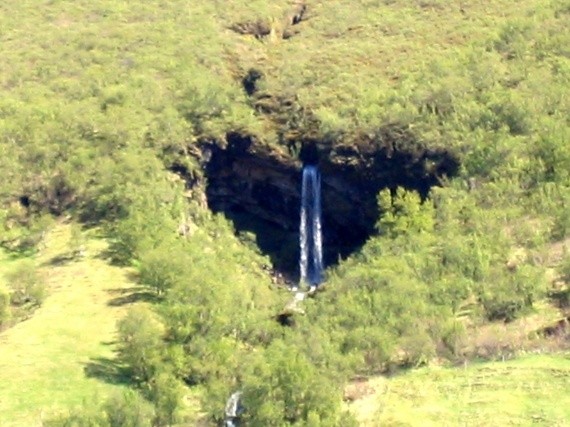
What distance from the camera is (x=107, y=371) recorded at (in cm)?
6006

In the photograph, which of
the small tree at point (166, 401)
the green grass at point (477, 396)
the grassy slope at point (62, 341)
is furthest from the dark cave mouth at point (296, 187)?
the small tree at point (166, 401)

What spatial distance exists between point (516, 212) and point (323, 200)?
25.8 meters

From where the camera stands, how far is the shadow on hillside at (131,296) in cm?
7144

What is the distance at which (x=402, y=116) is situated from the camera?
95.1 metres

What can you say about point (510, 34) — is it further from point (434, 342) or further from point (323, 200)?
point (434, 342)

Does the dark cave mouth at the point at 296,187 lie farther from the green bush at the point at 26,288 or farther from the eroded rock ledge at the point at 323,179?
the green bush at the point at 26,288

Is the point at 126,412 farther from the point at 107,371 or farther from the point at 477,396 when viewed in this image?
the point at 477,396

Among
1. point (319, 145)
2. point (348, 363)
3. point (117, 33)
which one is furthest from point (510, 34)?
point (348, 363)

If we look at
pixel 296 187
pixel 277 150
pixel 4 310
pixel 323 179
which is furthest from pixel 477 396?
pixel 277 150

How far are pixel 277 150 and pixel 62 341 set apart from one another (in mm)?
40468

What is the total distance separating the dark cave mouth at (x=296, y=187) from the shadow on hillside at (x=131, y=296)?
23.4 metres

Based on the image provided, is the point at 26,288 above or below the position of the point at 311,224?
below

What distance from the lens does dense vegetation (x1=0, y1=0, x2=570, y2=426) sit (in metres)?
59.0

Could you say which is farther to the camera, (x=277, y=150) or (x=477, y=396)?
(x=277, y=150)
